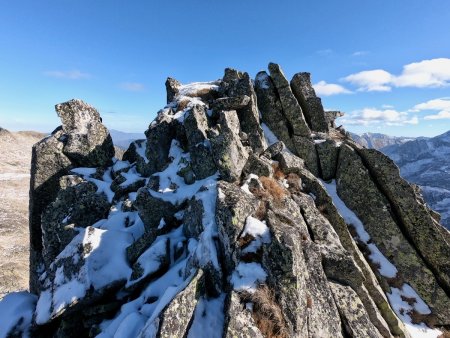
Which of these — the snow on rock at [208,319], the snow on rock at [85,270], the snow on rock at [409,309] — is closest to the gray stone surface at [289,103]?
the snow on rock at [409,309]

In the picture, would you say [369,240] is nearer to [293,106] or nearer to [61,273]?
[293,106]

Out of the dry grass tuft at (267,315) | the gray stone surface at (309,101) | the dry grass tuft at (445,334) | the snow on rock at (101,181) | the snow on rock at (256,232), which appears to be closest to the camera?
the dry grass tuft at (267,315)

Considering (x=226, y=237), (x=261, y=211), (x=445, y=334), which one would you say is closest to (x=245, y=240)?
(x=226, y=237)

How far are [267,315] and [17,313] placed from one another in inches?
787

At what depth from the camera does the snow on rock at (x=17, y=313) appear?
2042 centimetres

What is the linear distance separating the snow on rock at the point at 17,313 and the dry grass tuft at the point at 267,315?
17.4 meters

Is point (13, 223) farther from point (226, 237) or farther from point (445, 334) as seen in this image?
point (445, 334)

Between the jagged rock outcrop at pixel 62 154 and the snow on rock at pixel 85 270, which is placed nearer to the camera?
the snow on rock at pixel 85 270

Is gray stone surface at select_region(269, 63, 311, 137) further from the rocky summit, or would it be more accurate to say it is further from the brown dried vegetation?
the brown dried vegetation

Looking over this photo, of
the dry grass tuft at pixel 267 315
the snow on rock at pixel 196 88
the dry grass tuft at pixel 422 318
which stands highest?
the snow on rock at pixel 196 88

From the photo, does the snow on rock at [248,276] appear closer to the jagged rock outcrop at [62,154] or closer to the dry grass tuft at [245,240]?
the dry grass tuft at [245,240]

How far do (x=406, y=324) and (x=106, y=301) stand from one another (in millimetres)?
20985

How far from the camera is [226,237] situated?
1664cm

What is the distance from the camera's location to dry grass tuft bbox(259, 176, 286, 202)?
21034mm
